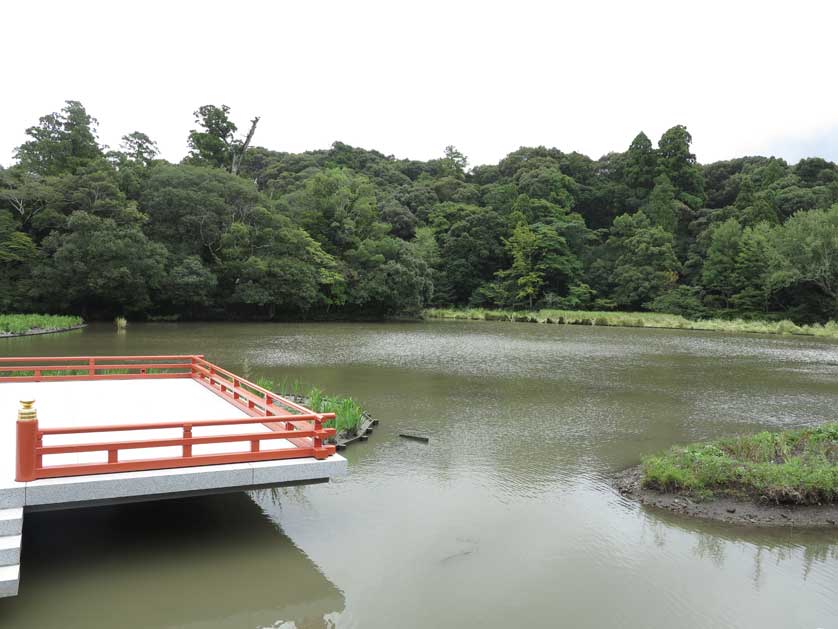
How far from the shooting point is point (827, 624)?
4199 millimetres

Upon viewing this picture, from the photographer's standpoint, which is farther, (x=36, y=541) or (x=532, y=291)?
(x=532, y=291)

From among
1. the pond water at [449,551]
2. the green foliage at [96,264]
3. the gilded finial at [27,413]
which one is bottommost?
the pond water at [449,551]

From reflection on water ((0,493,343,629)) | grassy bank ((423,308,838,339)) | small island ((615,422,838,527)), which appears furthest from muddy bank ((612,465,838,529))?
grassy bank ((423,308,838,339))

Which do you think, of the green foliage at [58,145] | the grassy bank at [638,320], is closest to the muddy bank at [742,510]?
the grassy bank at [638,320]

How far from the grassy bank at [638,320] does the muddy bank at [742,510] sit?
29.8m

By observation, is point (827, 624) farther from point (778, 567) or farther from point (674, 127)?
point (674, 127)

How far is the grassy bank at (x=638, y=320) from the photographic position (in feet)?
107

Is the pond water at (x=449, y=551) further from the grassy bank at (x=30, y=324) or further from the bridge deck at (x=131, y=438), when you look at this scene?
the grassy bank at (x=30, y=324)

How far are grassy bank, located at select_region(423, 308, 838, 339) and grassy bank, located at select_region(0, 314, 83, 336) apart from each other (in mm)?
22710

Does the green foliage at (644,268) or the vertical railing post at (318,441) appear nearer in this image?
the vertical railing post at (318,441)

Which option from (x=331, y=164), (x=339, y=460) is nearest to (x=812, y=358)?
(x=339, y=460)

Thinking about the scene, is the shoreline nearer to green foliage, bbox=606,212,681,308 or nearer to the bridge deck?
the bridge deck

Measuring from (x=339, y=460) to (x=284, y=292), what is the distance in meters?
29.8

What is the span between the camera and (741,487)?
655 centimetres
